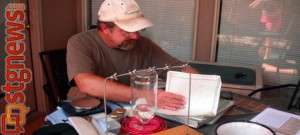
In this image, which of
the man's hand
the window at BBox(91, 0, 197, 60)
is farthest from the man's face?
the window at BBox(91, 0, 197, 60)

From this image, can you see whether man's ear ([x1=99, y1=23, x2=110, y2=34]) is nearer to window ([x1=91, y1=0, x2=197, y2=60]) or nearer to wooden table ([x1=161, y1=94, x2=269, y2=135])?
wooden table ([x1=161, y1=94, x2=269, y2=135])

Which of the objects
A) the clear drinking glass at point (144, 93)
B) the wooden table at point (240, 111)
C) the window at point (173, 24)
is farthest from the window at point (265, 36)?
the clear drinking glass at point (144, 93)

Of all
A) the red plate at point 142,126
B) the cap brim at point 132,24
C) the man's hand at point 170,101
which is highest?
the cap brim at point 132,24

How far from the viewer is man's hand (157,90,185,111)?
1.17m

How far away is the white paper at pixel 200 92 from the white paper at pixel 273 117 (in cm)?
19

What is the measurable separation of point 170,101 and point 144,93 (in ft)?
0.52

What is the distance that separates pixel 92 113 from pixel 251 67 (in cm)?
207

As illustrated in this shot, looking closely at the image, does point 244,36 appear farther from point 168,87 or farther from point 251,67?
point 168,87

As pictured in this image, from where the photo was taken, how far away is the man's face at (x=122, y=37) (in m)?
1.48

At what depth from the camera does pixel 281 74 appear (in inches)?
109

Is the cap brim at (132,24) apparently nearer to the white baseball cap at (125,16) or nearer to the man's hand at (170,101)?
the white baseball cap at (125,16)

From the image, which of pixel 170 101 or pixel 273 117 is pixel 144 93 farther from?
pixel 273 117

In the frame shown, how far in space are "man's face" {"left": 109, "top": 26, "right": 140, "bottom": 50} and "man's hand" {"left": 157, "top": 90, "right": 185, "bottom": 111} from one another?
1.42 feet

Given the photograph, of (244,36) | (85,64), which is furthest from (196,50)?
(85,64)
